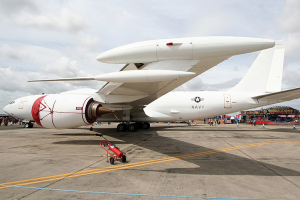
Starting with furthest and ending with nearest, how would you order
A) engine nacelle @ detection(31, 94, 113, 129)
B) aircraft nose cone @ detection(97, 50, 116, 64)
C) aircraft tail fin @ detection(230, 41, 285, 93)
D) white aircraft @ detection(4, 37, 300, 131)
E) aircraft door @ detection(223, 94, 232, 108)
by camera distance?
1. aircraft door @ detection(223, 94, 232, 108)
2. aircraft tail fin @ detection(230, 41, 285, 93)
3. engine nacelle @ detection(31, 94, 113, 129)
4. aircraft nose cone @ detection(97, 50, 116, 64)
5. white aircraft @ detection(4, 37, 300, 131)

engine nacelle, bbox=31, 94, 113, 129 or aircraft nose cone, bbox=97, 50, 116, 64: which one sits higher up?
aircraft nose cone, bbox=97, 50, 116, 64

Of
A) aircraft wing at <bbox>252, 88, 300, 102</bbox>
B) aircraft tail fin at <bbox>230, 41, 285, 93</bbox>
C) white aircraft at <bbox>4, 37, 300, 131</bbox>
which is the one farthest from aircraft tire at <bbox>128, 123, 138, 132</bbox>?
aircraft wing at <bbox>252, 88, 300, 102</bbox>

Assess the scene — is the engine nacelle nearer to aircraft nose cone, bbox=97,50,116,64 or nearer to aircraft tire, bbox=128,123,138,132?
aircraft nose cone, bbox=97,50,116,64

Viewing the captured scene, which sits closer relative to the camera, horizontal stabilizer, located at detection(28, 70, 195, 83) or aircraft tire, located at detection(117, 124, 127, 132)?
horizontal stabilizer, located at detection(28, 70, 195, 83)

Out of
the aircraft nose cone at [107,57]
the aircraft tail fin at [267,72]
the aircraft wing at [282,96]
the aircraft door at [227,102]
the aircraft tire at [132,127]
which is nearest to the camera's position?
the aircraft nose cone at [107,57]

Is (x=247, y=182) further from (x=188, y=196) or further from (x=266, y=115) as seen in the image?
(x=266, y=115)

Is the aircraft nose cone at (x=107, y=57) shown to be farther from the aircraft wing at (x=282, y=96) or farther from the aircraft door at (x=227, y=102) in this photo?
the aircraft wing at (x=282, y=96)

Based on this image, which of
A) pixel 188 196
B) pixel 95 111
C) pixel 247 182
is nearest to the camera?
pixel 188 196

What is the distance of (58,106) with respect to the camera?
380 inches

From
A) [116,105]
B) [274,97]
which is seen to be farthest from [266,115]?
[116,105]

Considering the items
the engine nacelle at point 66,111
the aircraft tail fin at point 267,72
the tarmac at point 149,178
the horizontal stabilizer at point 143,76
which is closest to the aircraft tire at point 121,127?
the engine nacelle at point 66,111

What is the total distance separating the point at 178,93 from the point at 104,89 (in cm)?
1067

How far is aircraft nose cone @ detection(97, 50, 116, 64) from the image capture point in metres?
6.09

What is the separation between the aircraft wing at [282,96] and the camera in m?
15.0
